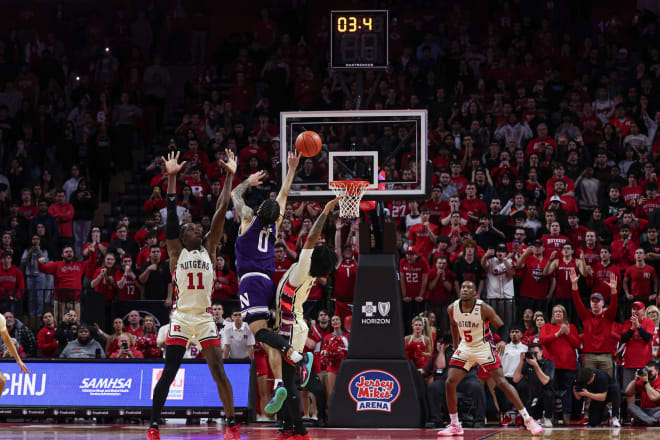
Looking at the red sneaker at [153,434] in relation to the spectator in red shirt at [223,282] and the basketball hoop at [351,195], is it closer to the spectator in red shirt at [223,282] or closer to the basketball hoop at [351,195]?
the basketball hoop at [351,195]

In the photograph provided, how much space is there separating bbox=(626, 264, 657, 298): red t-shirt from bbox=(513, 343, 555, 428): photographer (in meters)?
2.11

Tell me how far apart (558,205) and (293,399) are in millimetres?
8951

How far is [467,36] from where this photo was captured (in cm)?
2394

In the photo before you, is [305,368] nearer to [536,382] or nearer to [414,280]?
[536,382]

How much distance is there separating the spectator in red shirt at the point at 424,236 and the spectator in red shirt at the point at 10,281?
7.05 metres

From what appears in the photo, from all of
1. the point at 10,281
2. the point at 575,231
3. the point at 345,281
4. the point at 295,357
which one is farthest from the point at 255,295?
the point at 10,281

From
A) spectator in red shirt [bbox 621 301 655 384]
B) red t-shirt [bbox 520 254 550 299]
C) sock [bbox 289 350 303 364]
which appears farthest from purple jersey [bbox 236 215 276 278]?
red t-shirt [bbox 520 254 550 299]

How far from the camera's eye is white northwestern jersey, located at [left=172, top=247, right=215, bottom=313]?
1002cm

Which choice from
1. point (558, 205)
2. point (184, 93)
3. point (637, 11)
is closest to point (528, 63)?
point (637, 11)

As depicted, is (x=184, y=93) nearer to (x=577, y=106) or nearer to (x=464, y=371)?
(x=577, y=106)

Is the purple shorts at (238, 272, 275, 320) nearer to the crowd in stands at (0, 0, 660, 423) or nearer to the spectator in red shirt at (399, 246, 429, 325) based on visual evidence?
the crowd in stands at (0, 0, 660, 423)

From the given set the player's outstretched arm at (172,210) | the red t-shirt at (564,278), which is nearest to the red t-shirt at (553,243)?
the red t-shirt at (564,278)

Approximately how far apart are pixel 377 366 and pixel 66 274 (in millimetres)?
7072

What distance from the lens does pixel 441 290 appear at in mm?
16781
